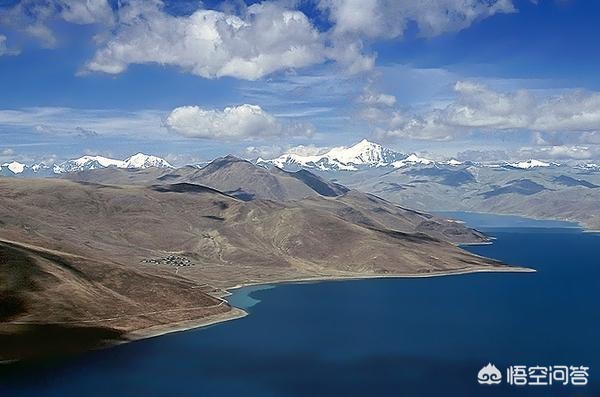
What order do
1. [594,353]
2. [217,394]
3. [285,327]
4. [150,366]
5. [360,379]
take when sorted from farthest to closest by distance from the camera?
[285,327]
[594,353]
[150,366]
[360,379]
[217,394]

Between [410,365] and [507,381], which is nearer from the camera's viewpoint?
[507,381]

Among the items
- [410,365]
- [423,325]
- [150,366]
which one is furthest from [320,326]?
[150,366]

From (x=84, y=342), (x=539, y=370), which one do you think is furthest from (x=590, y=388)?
(x=84, y=342)

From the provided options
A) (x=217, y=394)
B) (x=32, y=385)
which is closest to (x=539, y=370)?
(x=217, y=394)

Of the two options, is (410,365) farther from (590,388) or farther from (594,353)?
(594,353)

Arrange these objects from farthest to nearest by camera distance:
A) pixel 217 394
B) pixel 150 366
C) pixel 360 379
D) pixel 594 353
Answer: pixel 594 353 → pixel 150 366 → pixel 360 379 → pixel 217 394

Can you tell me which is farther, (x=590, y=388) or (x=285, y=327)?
(x=285, y=327)

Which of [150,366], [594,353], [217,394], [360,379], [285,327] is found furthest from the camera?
[285,327]

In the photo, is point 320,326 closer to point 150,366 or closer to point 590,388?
point 150,366
